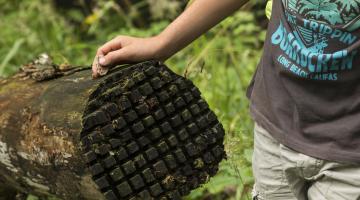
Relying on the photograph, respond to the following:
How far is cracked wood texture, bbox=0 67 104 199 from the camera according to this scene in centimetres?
204

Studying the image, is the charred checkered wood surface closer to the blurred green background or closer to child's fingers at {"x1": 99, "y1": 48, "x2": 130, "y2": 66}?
child's fingers at {"x1": 99, "y1": 48, "x2": 130, "y2": 66}

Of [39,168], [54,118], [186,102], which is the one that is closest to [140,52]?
[186,102]

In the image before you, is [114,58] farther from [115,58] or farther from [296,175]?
[296,175]

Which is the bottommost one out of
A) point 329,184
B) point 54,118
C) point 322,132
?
point 329,184

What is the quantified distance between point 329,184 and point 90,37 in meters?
4.75

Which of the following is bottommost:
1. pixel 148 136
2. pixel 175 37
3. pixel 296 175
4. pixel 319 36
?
pixel 296 175

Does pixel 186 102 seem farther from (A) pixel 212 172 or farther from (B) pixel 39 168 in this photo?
(B) pixel 39 168

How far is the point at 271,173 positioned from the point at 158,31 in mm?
2745

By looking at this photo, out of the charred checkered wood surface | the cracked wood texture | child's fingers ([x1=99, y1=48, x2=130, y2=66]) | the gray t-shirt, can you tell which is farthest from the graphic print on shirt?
the cracked wood texture

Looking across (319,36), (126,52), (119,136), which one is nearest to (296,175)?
(319,36)

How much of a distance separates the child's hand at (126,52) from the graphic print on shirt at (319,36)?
498 millimetres

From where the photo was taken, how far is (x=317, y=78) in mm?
1716

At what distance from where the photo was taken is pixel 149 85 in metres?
2.08

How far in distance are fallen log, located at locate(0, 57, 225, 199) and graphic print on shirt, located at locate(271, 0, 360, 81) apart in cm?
47
